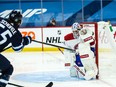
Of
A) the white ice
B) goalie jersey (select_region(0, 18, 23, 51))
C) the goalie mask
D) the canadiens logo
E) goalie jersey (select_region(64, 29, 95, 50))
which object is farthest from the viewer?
the canadiens logo

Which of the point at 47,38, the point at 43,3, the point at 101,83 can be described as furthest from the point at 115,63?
the point at 43,3

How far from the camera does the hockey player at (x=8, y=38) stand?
163 inches

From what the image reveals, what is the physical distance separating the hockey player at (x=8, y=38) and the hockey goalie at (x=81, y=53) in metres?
1.91

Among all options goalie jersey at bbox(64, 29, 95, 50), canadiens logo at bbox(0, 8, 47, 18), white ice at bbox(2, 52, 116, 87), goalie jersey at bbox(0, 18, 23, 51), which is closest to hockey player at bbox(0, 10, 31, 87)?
goalie jersey at bbox(0, 18, 23, 51)

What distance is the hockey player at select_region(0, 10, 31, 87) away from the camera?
415cm

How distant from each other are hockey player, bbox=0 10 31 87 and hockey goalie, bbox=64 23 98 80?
1.91m

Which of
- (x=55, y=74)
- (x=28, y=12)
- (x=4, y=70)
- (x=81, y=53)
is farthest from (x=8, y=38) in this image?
(x=28, y=12)

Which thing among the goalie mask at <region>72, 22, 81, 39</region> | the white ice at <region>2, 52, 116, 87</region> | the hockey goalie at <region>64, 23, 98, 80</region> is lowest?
the white ice at <region>2, 52, 116, 87</region>

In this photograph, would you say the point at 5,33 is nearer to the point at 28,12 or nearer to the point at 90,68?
the point at 90,68

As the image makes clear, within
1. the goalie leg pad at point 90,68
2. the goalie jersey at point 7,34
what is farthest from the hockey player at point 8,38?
the goalie leg pad at point 90,68

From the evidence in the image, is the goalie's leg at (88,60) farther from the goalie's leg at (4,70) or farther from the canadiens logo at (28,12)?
the canadiens logo at (28,12)

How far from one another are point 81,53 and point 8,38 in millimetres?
2146

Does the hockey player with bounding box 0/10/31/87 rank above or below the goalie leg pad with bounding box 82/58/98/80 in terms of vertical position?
above

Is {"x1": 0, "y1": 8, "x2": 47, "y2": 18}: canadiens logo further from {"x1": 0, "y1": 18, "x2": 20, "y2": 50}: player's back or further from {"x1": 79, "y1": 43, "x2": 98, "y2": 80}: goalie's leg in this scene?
{"x1": 0, "y1": 18, "x2": 20, "y2": 50}: player's back
